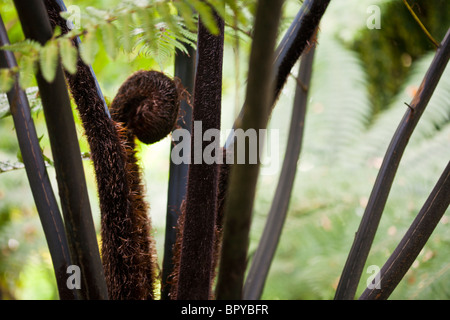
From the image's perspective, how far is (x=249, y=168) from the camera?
335 millimetres

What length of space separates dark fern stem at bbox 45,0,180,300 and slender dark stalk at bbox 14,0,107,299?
13 cm

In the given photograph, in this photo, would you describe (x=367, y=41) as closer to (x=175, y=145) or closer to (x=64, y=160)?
(x=175, y=145)

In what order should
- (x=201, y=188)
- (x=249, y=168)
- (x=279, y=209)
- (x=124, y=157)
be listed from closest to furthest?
(x=249, y=168) → (x=201, y=188) → (x=124, y=157) → (x=279, y=209)

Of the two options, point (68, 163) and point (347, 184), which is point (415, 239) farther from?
point (347, 184)

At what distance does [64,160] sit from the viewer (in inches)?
16.0

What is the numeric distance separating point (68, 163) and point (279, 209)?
455 mm

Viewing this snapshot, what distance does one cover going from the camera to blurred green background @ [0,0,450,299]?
1.54 metres

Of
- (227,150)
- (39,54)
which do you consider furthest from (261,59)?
(227,150)

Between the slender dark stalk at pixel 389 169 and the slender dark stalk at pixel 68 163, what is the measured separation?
13.3 inches

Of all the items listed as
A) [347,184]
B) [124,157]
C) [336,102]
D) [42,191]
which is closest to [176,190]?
[124,157]

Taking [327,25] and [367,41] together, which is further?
[367,41]

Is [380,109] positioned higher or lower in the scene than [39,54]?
lower

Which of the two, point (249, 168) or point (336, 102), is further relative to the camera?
point (336, 102)
